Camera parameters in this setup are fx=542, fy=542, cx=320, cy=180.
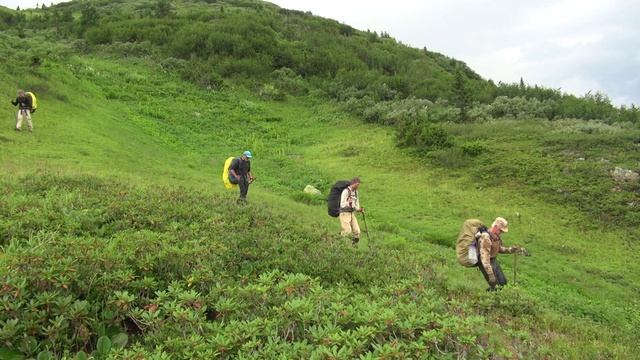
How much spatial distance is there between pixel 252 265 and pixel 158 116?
1018 inches

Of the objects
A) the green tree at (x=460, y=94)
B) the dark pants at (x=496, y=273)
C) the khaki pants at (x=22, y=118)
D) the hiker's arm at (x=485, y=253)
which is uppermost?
the green tree at (x=460, y=94)

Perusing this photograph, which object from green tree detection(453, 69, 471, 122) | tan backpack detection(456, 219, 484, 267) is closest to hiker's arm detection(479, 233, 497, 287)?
tan backpack detection(456, 219, 484, 267)

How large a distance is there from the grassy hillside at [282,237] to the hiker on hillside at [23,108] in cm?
66

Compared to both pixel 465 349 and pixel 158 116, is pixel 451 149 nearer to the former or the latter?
pixel 158 116

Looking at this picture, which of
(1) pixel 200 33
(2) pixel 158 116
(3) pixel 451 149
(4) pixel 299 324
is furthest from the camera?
(1) pixel 200 33

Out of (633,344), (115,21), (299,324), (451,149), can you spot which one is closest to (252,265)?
(299,324)

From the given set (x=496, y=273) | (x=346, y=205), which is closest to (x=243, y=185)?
(x=346, y=205)

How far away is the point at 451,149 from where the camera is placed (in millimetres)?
25766

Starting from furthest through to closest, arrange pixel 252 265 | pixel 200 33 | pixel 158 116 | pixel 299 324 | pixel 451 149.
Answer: pixel 200 33 → pixel 158 116 → pixel 451 149 → pixel 252 265 → pixel 299 324

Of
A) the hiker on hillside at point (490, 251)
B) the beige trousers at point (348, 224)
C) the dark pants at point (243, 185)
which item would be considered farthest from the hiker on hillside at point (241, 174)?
the hiker on hillside at point (490, 251)

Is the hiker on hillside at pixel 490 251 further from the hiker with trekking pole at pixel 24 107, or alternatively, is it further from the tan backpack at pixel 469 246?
the hiker with trekking pole at pixel 24 107

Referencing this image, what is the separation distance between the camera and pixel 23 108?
20906 millimetres

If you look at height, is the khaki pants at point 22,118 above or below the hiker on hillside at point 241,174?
above

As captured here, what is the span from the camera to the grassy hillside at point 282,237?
4926 millimetres
